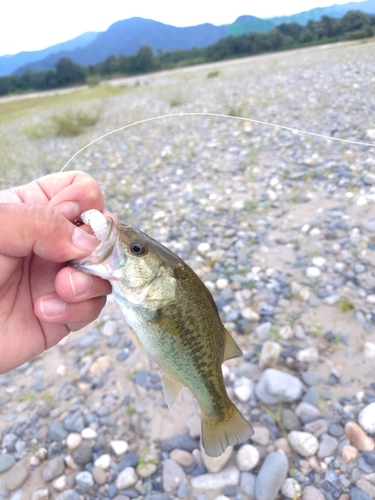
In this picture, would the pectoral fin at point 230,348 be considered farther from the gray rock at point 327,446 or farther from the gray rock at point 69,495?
the gray rock at point 69,495

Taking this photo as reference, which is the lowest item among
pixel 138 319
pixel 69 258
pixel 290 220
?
pixel 290 220

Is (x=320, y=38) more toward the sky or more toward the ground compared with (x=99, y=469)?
more toward the sky

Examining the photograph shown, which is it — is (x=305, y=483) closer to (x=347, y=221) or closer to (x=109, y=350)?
(x=109, y=350)

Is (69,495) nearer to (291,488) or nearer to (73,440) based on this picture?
(73,440)

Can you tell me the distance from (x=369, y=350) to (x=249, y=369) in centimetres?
108

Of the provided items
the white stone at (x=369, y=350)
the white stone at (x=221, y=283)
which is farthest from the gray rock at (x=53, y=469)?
the white stone at (x=369, y=350)

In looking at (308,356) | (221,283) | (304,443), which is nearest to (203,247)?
(221,283)

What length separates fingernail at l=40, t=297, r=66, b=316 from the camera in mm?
2164

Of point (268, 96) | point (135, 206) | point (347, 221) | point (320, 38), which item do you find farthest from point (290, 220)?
point (320, 38)

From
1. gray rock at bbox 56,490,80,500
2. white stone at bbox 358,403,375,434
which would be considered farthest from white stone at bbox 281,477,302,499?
gray rock at bbox 56,490,80,500

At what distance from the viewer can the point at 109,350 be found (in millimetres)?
4148

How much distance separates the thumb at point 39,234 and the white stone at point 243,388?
6.70 feet

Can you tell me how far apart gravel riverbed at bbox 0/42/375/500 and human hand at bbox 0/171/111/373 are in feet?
3.84

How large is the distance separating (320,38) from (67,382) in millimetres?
51733
